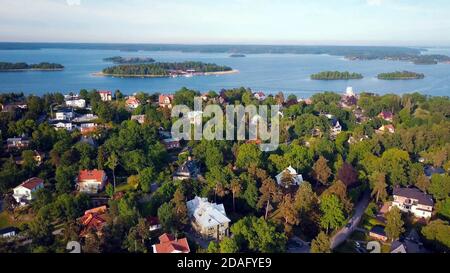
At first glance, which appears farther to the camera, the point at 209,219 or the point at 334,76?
the point at 334,76

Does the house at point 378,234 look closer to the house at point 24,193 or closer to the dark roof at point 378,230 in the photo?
the dark roof at point 378,230

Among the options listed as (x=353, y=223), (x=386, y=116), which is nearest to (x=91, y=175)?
(x=353, y=223)

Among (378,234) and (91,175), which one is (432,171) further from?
(91,175)

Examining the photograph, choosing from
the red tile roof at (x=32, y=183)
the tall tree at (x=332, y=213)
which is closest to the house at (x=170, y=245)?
the tall tree at (x=332, y=213)

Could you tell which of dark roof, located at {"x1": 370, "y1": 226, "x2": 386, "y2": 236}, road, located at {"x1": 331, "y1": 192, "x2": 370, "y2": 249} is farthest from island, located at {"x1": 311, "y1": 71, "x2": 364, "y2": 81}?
dark roof, located at {"x1": 370, "y1": 226, "x2": 386, "y2": 236}

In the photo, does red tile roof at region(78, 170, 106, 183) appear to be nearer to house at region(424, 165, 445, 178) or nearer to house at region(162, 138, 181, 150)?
house at region(162, 138, 181, 150)

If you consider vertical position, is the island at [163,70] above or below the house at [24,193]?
above
